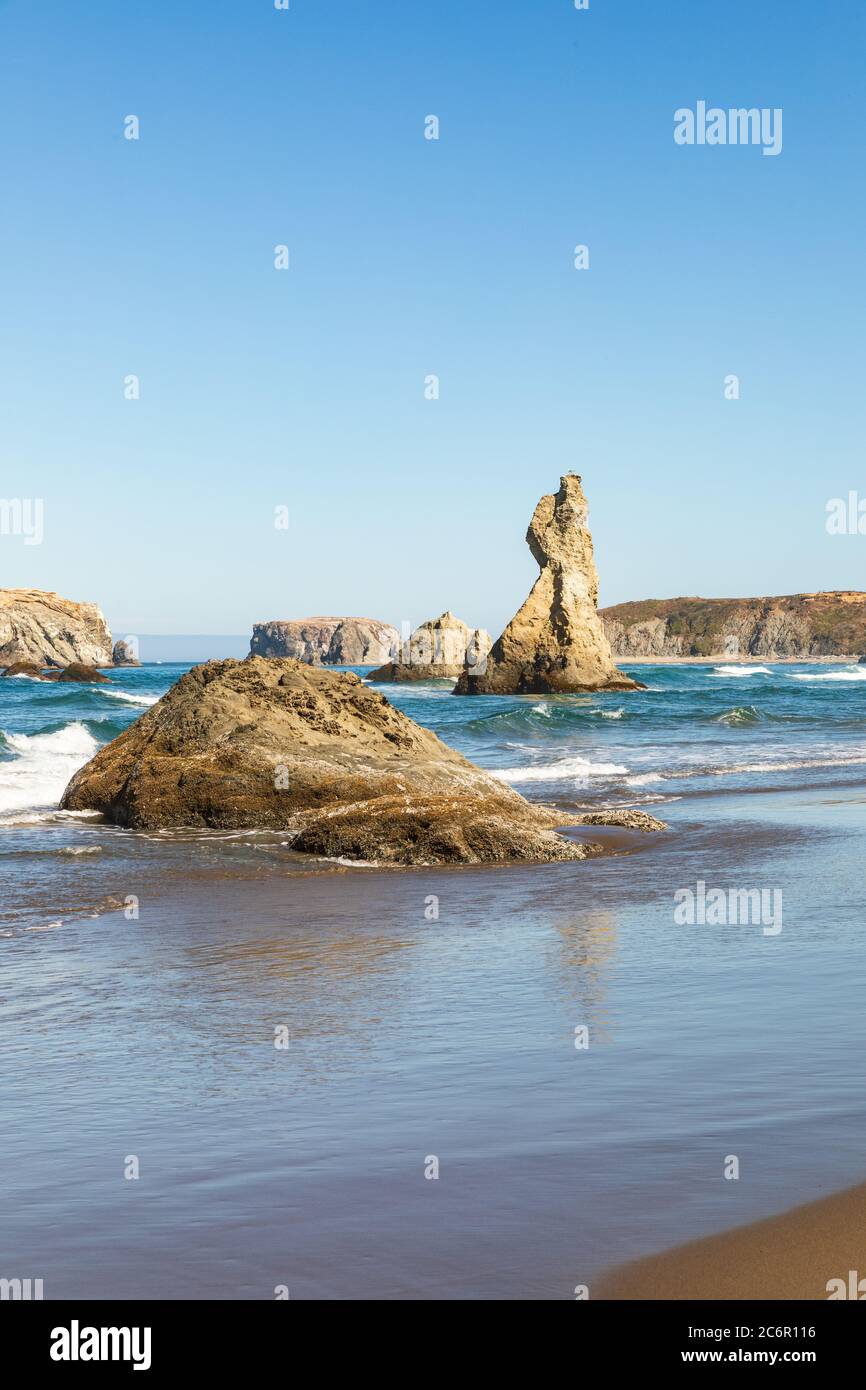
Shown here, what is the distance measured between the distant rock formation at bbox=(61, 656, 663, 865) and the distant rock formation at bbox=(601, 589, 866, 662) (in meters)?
156

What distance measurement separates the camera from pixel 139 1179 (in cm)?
407

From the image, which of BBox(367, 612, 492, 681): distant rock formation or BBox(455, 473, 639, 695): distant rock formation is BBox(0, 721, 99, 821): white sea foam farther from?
BBox(367, 612, 492, 681): distant rock formation

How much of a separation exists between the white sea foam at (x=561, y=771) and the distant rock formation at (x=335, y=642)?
134359 mm

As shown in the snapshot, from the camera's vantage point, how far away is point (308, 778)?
13375 mm

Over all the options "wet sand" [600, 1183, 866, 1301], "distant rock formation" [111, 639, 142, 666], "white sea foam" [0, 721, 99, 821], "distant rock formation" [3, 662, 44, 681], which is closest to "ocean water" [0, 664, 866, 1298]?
"wet sand" [600, 1183, 866, 1301]

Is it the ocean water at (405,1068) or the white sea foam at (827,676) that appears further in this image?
the white sea foam at (827,676)

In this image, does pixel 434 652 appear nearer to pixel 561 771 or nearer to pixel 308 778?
pixel 561 771

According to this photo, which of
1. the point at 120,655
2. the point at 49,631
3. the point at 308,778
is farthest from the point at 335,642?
the point at 308,778

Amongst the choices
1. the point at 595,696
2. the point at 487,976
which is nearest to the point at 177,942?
the point at 487,976

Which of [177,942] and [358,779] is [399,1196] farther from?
[358,779]

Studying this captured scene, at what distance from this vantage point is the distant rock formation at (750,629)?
172625 mm

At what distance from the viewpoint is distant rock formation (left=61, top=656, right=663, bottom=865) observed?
11.6m

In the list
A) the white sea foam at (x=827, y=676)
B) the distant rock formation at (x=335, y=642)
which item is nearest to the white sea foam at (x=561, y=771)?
the white sea foam at (x=827, y=676)

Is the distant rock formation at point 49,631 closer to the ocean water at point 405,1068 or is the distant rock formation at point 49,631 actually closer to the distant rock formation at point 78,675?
the distant rock formation at point 78,675
